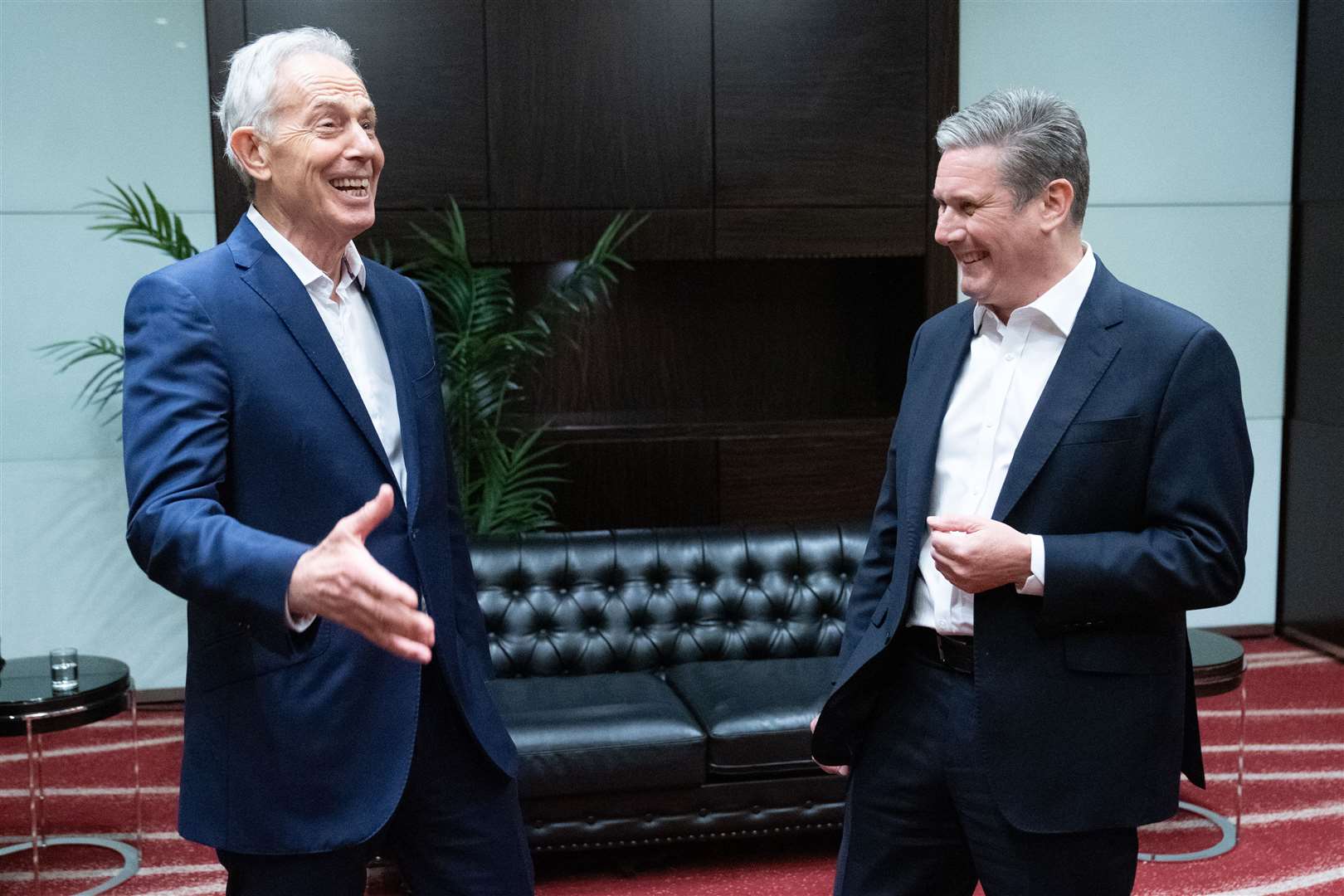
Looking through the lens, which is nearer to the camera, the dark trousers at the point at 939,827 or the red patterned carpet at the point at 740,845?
the dark trousers at the point at 939,827

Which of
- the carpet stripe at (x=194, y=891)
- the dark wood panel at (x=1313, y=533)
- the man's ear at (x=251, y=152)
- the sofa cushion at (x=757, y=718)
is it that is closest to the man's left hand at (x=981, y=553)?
the man's ear at (x=251, y=152)

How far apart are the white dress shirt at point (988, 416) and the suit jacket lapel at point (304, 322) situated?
0.79 metres

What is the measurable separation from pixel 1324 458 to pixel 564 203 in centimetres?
336

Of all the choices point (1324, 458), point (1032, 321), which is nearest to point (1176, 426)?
point (1032, 321)

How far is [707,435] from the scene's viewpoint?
494 centimetres

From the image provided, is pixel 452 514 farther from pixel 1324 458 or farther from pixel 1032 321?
pixel 1324 458

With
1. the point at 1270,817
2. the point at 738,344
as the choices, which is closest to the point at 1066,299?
the point at 1270,817

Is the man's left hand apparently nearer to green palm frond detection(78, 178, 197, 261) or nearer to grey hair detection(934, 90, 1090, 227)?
grey hair detection(934, 90, 1090, 227)

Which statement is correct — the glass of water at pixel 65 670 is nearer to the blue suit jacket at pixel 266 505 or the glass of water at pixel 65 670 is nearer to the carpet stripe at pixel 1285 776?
the blue suit jacket at pixel 266 505

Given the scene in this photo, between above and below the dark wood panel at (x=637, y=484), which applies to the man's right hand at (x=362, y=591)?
above

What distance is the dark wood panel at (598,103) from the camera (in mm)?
4684

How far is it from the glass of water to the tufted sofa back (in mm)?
1100

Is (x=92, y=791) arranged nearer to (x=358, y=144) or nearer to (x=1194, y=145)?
(x=358, y=144)

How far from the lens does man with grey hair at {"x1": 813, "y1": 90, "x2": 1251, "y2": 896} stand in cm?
170
